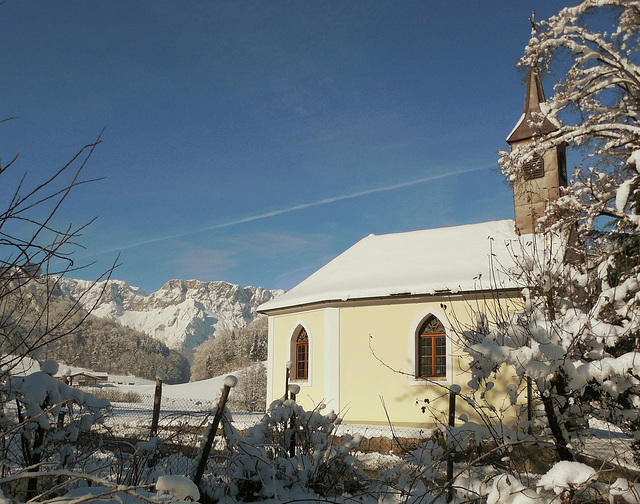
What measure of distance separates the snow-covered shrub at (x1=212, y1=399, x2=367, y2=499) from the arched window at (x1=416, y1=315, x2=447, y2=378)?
7.80m

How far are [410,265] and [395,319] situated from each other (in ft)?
6.62

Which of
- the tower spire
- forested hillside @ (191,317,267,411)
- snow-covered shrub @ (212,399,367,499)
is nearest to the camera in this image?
snow-covered shrub @ (212,399,367,499)

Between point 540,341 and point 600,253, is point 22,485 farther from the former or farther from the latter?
point 600,253

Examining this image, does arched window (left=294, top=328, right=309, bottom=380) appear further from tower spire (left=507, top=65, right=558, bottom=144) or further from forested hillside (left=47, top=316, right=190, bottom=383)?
forested hillside (left=47, top=316, right=190, bottom=383)

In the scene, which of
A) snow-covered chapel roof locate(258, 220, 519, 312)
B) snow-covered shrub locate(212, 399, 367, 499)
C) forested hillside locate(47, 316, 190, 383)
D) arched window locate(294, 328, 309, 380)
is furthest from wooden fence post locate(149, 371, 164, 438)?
forested hillside locate(47, 316, 190, 383)

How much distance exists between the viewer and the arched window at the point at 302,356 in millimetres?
15914

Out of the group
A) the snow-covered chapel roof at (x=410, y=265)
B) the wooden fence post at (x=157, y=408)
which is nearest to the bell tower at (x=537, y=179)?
the snow-covered chapel roof at (x=410, y=265)

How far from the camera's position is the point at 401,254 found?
54.0ft

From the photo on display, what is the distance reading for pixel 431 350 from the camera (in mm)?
13836

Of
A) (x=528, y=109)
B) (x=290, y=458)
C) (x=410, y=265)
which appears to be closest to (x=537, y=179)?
(x=528, y=109)

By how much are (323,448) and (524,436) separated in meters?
2.37

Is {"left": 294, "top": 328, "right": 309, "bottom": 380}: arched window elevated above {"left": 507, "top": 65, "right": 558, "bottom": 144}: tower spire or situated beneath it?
situated beneath

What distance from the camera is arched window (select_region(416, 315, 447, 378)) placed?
13672mm

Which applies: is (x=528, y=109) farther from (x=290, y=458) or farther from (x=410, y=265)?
(x=290, y=458)
